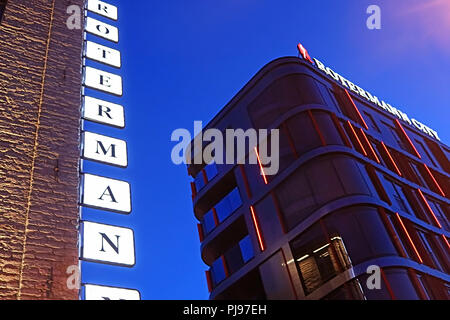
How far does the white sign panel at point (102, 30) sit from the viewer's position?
1149 centimetres

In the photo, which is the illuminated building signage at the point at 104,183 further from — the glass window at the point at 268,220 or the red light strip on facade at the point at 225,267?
the red light strip on facade at the point at 225,267

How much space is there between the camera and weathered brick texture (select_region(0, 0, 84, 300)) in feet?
24.1

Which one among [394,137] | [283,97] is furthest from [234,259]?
[394,137]

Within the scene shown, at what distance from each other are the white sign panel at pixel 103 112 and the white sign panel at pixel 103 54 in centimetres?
135

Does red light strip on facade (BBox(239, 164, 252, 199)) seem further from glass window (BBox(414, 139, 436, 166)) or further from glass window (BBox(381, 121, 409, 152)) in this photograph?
glass window (BBox(414, 139, 436, 166))

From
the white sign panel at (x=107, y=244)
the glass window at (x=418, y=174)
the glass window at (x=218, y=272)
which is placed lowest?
the white sign panel at (x=107, y=244)

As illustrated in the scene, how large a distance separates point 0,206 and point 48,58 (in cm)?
425

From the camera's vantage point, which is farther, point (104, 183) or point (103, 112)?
point (103, 112)

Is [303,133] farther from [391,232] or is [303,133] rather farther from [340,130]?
[391,232]

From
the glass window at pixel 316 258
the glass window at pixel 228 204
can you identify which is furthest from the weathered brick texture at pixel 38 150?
the glass window at pixel 228 204

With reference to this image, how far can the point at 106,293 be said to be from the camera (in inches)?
278

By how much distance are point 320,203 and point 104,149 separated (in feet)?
43.5

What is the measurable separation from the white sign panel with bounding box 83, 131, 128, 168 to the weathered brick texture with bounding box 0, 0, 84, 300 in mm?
487

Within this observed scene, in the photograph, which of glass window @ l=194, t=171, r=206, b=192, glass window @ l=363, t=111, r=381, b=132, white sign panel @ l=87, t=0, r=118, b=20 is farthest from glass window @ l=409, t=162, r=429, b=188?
white sign panel @ l=87, t=0, r=118, b=20
